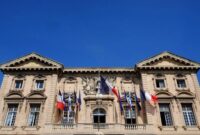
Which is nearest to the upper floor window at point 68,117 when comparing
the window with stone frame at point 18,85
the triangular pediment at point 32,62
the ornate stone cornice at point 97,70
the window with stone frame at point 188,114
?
the ornate stone cornice at point 97,70

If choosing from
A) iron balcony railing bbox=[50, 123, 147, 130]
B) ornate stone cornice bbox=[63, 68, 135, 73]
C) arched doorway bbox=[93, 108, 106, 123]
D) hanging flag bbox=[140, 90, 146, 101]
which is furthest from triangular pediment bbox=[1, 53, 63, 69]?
hanging flag bbox=[140, 90, 146, 101]

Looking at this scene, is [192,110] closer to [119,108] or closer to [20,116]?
[119,108]

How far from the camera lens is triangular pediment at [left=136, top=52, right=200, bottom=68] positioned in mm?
37062

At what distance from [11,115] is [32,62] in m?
8.07

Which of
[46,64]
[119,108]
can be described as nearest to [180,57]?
[119,108]

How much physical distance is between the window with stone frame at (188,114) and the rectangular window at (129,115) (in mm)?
6273

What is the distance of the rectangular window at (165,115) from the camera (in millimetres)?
32987

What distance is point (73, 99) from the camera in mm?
35000

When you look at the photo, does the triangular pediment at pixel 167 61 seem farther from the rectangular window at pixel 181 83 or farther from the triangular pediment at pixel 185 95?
the triangular pediment at pixel 185 95

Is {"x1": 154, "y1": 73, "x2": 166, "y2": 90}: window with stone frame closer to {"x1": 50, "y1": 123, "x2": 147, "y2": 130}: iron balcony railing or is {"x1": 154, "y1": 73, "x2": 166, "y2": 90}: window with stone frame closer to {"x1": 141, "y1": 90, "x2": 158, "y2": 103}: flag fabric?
{"x1": 141, "y1": 90, "x2": 158, "y2": 103}: flag fabric

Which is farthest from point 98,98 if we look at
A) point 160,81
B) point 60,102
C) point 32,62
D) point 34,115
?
point 32,62

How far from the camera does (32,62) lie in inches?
1491

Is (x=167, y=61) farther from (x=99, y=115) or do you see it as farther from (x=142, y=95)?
(x=99, y=115)

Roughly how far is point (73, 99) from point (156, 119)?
425 inches
